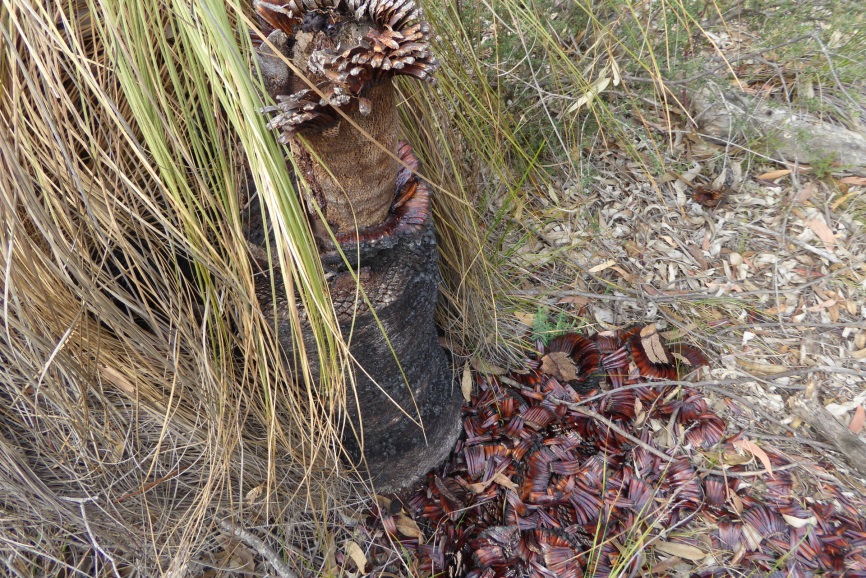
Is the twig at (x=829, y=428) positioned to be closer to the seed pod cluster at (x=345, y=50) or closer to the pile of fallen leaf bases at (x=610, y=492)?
the pile of fallen leaf bases at (x=610, y=492)

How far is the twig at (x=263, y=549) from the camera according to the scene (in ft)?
4.25

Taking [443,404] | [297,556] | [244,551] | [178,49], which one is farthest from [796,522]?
[178,49]

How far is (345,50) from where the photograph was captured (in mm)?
708

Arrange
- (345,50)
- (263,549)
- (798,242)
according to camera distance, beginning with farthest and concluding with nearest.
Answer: (798,242) → (263,549) → (345,50)

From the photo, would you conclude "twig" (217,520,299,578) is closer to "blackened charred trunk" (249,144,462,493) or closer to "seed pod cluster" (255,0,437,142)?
"blackened charred trunk" (249,144,462,493)

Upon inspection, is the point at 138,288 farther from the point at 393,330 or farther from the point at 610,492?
the point at 610,492

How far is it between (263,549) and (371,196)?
0.94 meters

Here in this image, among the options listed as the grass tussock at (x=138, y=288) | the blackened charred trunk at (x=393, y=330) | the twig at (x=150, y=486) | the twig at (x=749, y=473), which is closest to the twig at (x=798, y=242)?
the twig at (x=749, y=473)

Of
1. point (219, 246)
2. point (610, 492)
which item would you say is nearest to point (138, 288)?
point (219, 246)

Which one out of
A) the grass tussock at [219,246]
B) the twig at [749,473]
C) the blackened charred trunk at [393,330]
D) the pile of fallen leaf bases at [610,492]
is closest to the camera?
the grass tussock at [219,246]

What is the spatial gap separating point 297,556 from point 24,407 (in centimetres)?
75

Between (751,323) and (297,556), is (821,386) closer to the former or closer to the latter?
(751,323)

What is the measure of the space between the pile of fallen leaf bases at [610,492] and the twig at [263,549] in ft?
0.70

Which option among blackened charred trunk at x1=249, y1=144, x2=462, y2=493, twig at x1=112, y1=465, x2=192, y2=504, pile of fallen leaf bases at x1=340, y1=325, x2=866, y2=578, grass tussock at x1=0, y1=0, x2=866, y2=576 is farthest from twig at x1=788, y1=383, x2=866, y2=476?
twig at x1=112, y1=465, x2=192, y2=504
